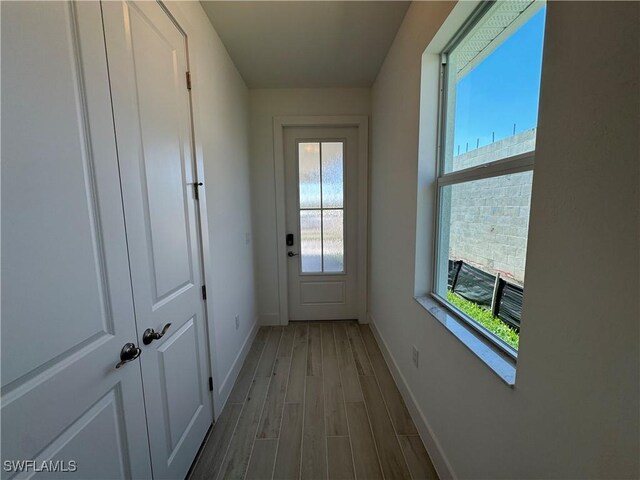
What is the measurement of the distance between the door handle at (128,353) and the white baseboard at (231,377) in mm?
967

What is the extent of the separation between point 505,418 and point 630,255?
671mm

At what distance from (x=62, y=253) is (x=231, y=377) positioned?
164cm

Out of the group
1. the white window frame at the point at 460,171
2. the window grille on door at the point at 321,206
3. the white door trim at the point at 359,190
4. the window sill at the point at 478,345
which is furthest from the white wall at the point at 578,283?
the window grille on door at the point at 321,206

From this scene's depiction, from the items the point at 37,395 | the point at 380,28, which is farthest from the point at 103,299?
the point at 380,28

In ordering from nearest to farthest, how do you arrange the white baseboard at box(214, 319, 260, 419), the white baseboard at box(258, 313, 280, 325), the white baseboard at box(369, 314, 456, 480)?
the white baseboard at box(369, 314, 456, 480) → the white baseboard at box(214, 319, 260, 419) → the white baseboard at box(258, 313, 280, 325)

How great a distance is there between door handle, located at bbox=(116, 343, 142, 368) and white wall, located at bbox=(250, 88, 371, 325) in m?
1.95

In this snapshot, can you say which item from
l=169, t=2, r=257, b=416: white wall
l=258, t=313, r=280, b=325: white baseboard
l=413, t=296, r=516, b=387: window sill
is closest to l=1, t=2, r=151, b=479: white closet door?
l=169, t=2, r=257, b=416: white wall

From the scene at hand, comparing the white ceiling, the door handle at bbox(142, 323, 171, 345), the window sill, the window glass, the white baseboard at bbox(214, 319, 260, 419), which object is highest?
the white ceiling

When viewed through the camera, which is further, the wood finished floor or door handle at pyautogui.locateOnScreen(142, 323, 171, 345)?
the wood finished floor

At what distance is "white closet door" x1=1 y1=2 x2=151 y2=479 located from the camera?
0.57m

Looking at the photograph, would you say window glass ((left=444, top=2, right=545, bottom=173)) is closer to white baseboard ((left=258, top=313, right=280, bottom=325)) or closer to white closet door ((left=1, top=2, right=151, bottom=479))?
white closet door ((left=1, top=2, right=151, bottom=479))

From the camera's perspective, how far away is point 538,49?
831 millimetres

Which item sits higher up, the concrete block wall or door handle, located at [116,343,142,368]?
the concrete block wall

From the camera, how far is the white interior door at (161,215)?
94cm
